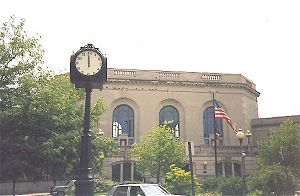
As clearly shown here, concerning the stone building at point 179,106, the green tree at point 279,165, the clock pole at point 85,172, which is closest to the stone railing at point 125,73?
the stone building at point 179,106

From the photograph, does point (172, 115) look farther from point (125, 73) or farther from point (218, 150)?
point (125, 73)

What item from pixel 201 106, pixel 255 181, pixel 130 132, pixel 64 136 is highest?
pixel 201 106

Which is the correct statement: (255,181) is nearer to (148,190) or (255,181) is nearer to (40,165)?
(148,190)

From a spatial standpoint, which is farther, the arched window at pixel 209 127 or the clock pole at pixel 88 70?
the arched window at pixel 209 127

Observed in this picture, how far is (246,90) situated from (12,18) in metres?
41.9

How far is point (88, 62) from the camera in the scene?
32.3ft

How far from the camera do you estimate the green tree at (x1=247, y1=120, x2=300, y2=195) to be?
20.0m

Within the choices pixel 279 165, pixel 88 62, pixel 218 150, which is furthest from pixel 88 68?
pixel 218 150

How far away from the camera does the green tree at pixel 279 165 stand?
20.0 m

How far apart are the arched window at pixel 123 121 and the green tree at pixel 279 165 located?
1949cm

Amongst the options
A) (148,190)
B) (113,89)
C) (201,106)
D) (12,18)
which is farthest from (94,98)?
(148,190)

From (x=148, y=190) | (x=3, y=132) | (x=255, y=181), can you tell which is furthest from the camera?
(x=255, y=181)

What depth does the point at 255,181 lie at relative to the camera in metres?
21.2

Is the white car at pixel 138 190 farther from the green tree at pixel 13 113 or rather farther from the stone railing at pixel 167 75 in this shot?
the stone railing at pixel 167 75
